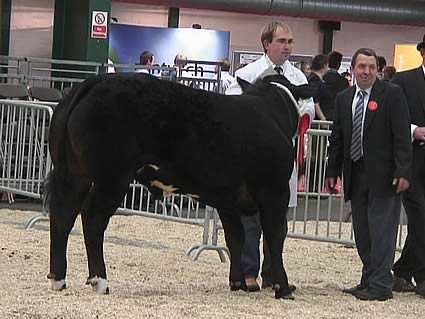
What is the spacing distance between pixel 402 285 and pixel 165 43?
17.4 metres

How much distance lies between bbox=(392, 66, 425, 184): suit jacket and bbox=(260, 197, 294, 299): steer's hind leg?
1.14 metres

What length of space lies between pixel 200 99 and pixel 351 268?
310cm

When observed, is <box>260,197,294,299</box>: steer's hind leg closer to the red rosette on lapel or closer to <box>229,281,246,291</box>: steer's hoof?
<box>229,281,246,291</box>: steer's hoof

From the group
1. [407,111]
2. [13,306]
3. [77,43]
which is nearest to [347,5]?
[77,43]

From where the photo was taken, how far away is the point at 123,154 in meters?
5.90

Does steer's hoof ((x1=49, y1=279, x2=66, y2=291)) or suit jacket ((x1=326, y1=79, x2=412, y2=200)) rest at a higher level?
suit jacket ((x1=326, y1=79, x2=412, y2=200))

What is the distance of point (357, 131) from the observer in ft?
22.0

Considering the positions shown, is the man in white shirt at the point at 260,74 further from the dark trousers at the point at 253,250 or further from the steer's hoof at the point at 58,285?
the steer's hoof at the point at 58,285

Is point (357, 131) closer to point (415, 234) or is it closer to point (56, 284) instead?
point (415, 234)

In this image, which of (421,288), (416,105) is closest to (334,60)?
(416,105)

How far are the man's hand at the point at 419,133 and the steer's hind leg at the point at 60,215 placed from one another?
2341 mm

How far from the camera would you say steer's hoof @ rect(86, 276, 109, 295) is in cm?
611

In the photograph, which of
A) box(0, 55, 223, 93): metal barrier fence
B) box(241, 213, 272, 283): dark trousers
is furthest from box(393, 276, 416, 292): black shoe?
box(0, 55, 223, 93): metal barrier fence

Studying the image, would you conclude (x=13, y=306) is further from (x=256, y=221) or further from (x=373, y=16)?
(x=373, y=16)
